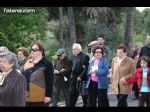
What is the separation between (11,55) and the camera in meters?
7.57

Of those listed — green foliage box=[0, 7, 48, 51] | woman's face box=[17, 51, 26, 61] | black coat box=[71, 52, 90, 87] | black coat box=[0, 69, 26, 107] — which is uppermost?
green foliage box=[0, 7, 48, 51]

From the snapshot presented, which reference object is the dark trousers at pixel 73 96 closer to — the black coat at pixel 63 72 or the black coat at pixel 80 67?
the black coat at pixel 80 67

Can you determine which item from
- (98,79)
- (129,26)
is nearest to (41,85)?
(98,79)

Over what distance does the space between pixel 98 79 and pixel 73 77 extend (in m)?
1.10

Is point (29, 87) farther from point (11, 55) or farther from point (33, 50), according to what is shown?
point (11, 55)

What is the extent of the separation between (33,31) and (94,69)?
5.91 m

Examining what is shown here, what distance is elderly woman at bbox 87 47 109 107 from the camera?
35.9 feet

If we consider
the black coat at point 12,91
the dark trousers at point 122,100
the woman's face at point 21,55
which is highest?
the woman's face at point 21,55

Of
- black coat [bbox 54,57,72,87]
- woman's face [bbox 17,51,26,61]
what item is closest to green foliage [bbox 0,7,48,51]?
black coat [bbox 54,57,72,87]

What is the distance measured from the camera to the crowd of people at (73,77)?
7.46 m

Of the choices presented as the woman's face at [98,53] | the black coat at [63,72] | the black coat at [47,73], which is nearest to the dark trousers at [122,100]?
the woman's face at [98,53]

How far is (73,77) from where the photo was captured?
39.2 feet

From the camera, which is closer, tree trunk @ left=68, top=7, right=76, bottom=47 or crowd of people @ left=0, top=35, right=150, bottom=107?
crowd of people @ left=0, top=35, right=150, bottom=107

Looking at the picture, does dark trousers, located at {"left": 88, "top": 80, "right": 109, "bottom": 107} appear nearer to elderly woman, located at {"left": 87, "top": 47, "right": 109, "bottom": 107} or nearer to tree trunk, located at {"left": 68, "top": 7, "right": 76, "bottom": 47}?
elderly woman, located at {"left": 87, "top": 47, "right": 109, "bottom": 107}
